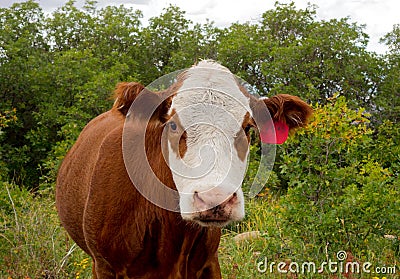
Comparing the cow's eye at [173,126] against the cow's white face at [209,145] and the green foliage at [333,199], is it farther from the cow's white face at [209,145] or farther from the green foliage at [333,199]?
the green foliage at [333,199]

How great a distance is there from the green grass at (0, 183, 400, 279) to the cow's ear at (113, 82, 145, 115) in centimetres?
256

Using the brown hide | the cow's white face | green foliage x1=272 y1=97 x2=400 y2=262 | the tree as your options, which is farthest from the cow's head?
the tree

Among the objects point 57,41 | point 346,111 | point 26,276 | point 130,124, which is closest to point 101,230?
point 130,124

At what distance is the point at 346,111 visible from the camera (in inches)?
211

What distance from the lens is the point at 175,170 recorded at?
3.20 m

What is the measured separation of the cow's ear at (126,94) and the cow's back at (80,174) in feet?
2.35

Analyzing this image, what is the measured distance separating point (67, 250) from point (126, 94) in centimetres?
348

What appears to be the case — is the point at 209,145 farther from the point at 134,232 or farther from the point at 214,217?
the point at 134,232

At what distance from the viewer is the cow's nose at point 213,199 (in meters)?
2.77

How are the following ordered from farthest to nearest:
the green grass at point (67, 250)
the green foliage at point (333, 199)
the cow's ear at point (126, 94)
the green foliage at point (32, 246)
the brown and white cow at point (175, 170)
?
the green foliage at point (32, 246) → the green grass at point (67, 250) → the green foliage at point (333, 199) → the cow's ear at point (126, 94) → the brown and white cow at point (175, 170)

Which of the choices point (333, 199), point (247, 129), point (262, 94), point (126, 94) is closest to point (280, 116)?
point (247, 129)

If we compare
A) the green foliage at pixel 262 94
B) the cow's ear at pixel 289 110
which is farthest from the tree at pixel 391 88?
the cow's ear at pixel 289 110

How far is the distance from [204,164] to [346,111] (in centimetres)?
283

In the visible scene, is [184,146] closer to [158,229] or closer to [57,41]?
[158,229]
